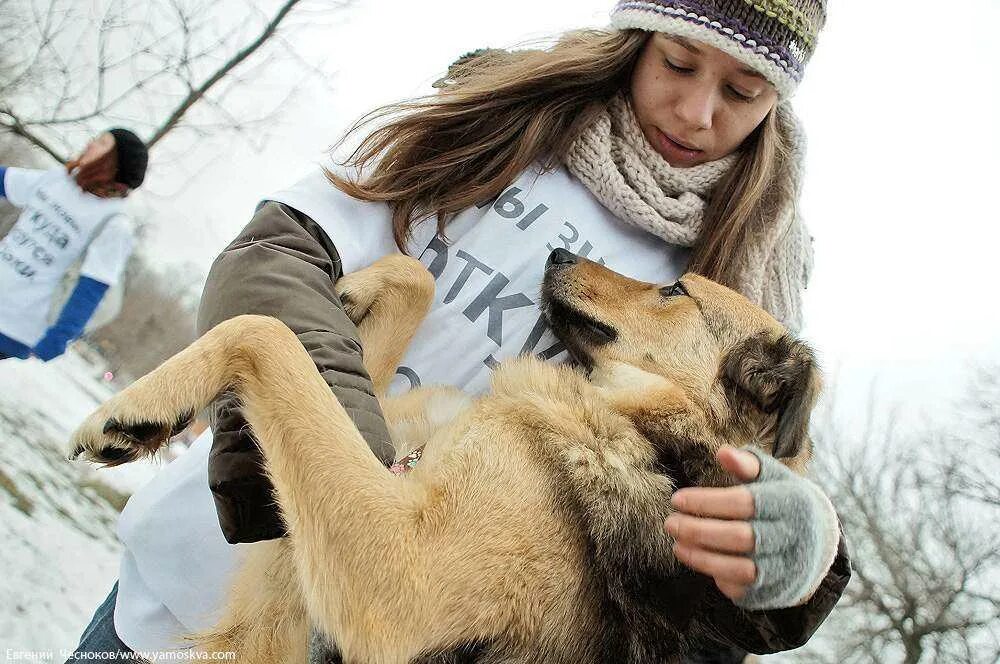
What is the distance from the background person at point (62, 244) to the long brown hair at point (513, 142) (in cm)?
286

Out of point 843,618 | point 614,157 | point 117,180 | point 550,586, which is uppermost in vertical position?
point 614,157

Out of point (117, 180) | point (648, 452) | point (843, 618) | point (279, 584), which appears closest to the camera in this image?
point (279, 584)

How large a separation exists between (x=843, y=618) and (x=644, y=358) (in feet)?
23.2

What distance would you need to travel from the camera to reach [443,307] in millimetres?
2354

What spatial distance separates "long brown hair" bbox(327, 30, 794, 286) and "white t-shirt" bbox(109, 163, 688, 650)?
80mm

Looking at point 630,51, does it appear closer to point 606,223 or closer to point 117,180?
point 606,223

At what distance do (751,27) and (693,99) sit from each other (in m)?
A: 0.29

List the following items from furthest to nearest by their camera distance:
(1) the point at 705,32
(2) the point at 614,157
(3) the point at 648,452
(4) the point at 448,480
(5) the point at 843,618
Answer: (5) the point at 843,618 → (2) the point at 614,157 → (1) the point at 705,32 → (3) the point at 648,452 → (4) the point at 448,480

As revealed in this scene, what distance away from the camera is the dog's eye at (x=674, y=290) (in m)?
2.50

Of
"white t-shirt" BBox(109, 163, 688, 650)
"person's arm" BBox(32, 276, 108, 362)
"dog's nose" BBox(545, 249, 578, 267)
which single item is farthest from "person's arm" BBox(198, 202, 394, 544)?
"person's arm" BBox(32, 276, 108, 362)

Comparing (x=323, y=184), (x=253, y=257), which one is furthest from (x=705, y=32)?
(x=253, y=257)

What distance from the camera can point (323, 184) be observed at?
2164mm

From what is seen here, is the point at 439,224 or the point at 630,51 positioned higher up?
the point at 630,51

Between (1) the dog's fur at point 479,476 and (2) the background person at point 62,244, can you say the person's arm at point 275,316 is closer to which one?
(1) the dog's fur at point 479,476
